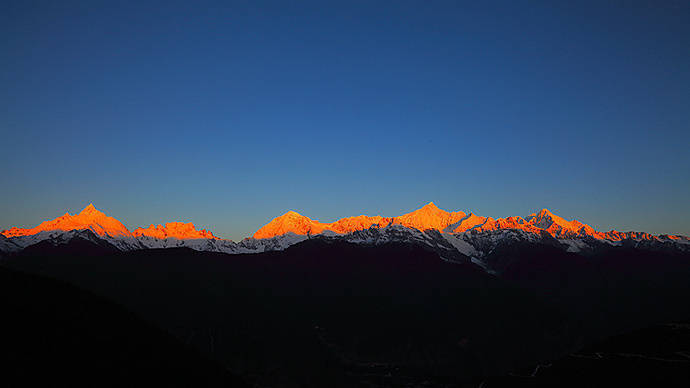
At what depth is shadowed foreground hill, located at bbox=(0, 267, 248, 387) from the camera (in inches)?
2837

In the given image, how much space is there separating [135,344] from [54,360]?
2335cm

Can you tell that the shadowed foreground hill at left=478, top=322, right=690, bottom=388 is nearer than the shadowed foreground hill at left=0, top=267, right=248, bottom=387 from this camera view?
No

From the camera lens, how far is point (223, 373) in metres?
113

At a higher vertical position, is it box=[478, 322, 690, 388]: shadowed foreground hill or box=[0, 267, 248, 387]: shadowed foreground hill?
box=[0, 267, 248, 387]: shadowed foreground hill

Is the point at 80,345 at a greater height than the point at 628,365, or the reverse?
the point at 80,345

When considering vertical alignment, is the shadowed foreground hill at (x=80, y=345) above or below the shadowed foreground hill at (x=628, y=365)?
above

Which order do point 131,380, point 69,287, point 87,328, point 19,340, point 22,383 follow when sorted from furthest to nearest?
point 69,287 → point 87,328 → point 131,380 → point 19,340 → point 22,383

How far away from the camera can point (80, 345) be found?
3312 inches

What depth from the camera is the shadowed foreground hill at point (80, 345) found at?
72.1m

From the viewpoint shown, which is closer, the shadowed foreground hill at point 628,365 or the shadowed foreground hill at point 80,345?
the shadowed foreground hill at point 80,345

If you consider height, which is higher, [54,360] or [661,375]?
[54,360]

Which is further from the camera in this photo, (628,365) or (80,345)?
(628,365)

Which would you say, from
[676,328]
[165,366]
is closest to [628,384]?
[676,328]

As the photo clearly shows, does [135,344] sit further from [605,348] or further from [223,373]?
[605,348]
